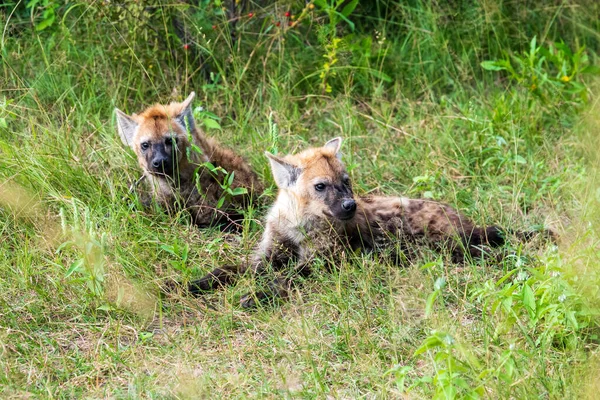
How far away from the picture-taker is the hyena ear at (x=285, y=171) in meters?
5.02

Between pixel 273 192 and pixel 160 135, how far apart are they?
80 cm

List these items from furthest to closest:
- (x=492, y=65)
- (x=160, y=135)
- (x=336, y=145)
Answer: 1. (x=492, y=65)
2. (x=160, y=135)
3. (x=336, y=145)

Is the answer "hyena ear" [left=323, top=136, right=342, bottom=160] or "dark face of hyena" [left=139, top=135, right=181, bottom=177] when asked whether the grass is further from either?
"hyena ear" [left=323, top=136, right=342, bottom=160]

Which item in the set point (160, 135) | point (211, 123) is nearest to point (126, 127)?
point (160, 135)

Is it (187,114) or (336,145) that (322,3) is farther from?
(336,145)

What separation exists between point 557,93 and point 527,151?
1.90 ft

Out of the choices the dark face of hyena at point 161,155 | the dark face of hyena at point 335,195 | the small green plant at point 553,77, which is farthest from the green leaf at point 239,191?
the small green plant at point 553,77

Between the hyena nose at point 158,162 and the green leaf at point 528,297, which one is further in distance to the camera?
the hyena nose at point 158,162

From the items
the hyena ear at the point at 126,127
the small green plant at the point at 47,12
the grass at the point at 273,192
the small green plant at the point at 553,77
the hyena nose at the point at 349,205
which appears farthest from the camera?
the small green plant at the point at 47,12

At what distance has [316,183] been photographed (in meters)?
4.95

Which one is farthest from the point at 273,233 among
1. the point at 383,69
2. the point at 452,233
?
the point at 383,69

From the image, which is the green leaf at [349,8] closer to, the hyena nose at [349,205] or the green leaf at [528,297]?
the hyena nose at [349,205]

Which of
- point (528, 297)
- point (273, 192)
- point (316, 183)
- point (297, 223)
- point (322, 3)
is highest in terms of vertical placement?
point (322, 3)

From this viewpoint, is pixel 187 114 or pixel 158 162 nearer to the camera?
pixel 158 162
